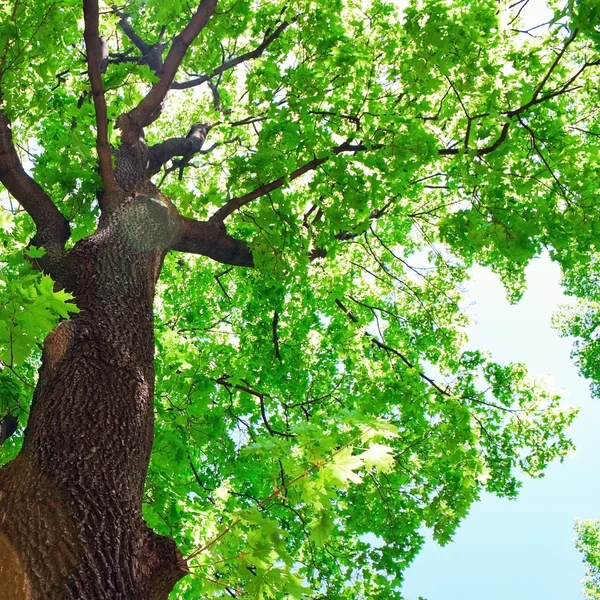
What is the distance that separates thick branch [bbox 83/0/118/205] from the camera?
2.93 metres

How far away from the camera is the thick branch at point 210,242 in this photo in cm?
466

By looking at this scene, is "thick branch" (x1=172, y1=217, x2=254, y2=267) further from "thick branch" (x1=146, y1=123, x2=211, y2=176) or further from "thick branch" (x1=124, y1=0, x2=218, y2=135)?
"thick branch" (x1=146, y1=123, x2=211, y2=176)

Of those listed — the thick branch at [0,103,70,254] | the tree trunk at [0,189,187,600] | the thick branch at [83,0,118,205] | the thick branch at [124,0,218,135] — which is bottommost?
the tree trunk at [0,189,187,600]

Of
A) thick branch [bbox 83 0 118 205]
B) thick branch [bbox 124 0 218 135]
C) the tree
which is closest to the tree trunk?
the tree

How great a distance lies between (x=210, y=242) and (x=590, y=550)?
63.7ft

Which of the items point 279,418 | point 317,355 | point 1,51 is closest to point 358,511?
point 279,418

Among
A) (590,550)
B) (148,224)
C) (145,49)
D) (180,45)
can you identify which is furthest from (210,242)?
(590,550)

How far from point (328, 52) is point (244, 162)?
1.45 m

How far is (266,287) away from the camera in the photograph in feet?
21.5

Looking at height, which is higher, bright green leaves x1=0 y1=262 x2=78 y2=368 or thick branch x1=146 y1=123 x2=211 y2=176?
thick branch x1=146 y1=123 x2=211 y2=176

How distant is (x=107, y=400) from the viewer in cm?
270

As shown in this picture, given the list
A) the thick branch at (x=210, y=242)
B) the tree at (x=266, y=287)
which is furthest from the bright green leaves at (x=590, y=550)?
the thick branch at (x=210, y=242)

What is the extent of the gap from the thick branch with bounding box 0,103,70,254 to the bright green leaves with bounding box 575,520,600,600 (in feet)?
65.4

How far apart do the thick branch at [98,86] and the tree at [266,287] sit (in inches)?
0.7
